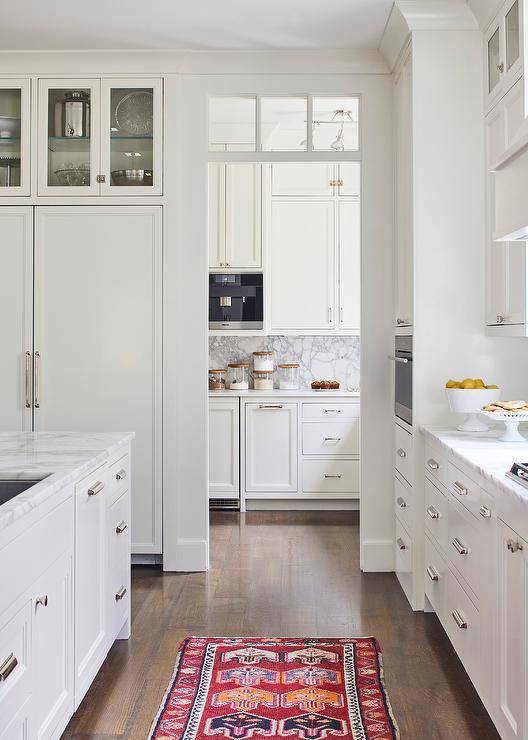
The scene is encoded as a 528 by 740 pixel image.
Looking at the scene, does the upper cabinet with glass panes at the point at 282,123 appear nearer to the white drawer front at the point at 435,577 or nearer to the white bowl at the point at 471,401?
the white bowl at the point at 471,401

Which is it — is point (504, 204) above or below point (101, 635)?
above

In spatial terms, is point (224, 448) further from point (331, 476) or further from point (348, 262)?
point (348, 262)

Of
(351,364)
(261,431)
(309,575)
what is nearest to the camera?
(309,575)

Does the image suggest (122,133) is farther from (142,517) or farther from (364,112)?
(142,517)

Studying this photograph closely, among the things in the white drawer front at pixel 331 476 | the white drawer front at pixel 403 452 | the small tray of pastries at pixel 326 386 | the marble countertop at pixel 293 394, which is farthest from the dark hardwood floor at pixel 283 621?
the small tray of pastries at pixel 326 386

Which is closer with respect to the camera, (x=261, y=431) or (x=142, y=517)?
(x=142, y=517)

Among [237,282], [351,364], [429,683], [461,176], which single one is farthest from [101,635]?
[351,364]

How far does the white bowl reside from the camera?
3152mm

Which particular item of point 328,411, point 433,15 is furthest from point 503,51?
point 328,411

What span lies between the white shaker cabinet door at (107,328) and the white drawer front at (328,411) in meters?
1.68

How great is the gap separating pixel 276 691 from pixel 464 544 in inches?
33.6

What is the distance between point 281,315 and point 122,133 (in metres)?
2.16

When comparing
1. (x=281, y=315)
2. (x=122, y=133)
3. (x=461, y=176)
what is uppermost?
(x=122, y=133)

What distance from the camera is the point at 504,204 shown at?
2.14 m
